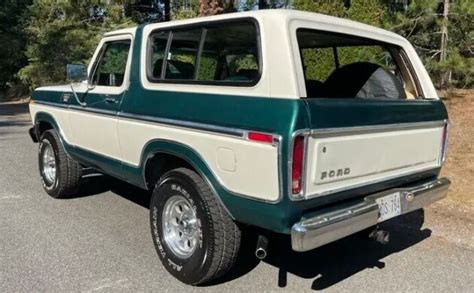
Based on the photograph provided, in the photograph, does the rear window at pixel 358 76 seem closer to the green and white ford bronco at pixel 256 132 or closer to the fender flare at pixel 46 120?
the green and white ford bronco at pixel 256 132

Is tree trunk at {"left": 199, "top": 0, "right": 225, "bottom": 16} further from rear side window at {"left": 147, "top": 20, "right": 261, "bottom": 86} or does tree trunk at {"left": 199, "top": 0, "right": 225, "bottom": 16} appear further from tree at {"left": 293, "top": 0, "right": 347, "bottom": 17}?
rear side window at {"left": 147, "top": 20, "right": 261, "bottom": 86}

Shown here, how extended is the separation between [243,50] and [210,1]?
749 cm

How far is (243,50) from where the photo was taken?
3.80 meters

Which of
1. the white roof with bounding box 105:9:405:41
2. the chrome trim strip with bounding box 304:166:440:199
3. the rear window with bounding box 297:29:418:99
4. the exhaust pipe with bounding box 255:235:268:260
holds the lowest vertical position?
the exhaust pipe with bounding box 255:235:268:260

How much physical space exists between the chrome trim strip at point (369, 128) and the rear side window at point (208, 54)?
57 centimetres

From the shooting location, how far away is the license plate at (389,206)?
369 cm

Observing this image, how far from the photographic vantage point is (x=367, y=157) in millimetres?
3527

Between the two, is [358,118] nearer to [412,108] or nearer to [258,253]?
[412,108]

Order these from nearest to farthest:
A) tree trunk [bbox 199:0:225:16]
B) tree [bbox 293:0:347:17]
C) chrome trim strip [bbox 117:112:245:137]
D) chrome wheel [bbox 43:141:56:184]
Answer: chrome trim strip [bbox 117:112:245:137] < chrome wheel [bbox 43:141:56:184] < tree trunk [bbox 199:0:225:16] < tree [bbox 293:0:347:17]

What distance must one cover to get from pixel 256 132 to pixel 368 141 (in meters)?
0.86

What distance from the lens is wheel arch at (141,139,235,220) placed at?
3537 mm

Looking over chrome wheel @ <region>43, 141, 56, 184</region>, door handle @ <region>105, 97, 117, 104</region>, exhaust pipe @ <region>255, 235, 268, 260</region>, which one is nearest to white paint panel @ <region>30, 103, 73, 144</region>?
chrome wheel @ <region>43, 141, 56, 184</region>

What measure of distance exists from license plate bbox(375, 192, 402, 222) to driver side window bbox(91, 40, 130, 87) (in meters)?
2.58

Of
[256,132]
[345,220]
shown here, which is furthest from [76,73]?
[345,220]
